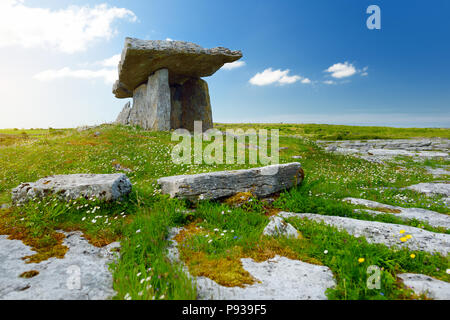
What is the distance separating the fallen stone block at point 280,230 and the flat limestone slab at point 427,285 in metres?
1.87

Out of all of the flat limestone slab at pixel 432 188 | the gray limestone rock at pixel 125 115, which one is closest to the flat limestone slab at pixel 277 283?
the flat limestone slab at pixel 432 188

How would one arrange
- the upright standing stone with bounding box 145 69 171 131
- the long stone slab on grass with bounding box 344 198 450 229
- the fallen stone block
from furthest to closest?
the upright standing stone with bounding box 145 69 171 131
the long stone slab on grass with bounding box 344 198 450 229
the fallen stone block

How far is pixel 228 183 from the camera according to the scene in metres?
7.11

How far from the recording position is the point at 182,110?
28.1 m

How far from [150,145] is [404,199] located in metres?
14.6

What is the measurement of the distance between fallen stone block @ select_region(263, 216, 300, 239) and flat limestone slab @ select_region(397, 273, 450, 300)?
187 cm

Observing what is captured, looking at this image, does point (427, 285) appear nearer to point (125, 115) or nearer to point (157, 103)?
point (157, 103)

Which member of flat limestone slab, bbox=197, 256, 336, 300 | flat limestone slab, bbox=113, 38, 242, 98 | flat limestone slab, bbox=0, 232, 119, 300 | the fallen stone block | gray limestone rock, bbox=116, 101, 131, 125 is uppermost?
flat limestone slab, bbox=113, 38, 242, 98

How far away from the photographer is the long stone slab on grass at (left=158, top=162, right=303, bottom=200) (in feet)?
22.2

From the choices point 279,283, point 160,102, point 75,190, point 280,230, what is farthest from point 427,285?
point 160,102

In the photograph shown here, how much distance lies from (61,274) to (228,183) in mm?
4548

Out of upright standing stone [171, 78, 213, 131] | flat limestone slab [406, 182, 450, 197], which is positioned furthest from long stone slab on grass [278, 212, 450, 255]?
upright standing stone [171, 78, 213, 131]

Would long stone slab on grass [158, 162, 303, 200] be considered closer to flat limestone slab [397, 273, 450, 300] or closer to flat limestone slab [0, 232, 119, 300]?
flat limestone slab [0, 232, 119, 300]

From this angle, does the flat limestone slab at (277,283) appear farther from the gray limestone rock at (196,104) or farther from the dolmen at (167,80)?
the gray limestone rock at (196,104)
